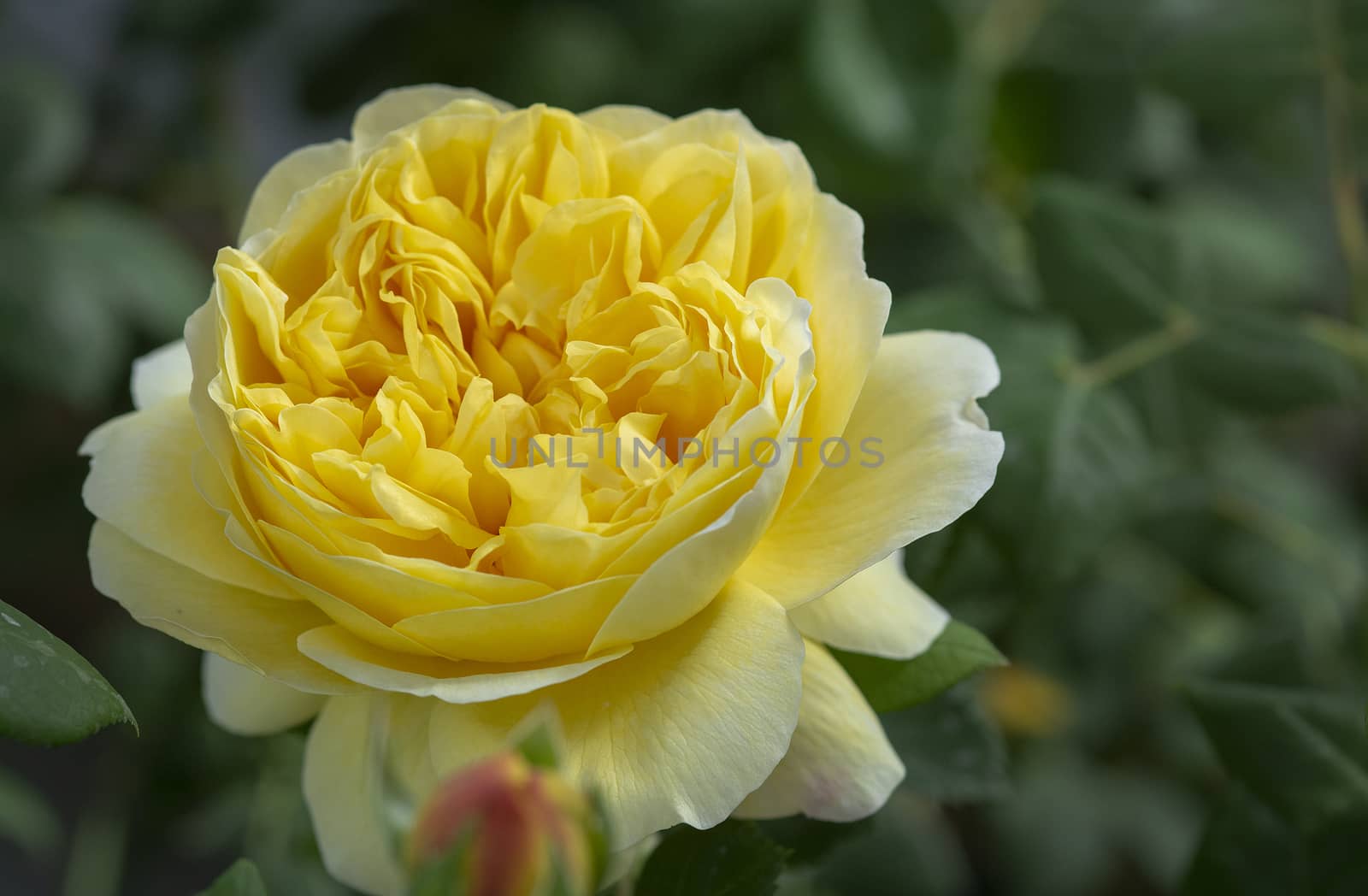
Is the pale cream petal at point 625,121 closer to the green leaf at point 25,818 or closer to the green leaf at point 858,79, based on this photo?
the green leaf at point 858,79

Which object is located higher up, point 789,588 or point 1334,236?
point 789,588

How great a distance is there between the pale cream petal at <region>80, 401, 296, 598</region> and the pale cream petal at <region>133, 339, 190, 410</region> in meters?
0.03

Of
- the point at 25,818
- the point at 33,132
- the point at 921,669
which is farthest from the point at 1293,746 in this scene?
the point at 33,132

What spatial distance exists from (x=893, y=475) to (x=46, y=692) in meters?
0.21

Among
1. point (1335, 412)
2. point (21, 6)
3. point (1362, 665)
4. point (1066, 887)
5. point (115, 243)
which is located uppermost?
point (21, 6)

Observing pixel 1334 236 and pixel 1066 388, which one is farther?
pixel 1334 236

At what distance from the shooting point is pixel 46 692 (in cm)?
27

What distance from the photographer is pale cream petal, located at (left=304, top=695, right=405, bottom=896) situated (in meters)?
0.30

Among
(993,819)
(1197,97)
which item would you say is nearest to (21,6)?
(1197,97)

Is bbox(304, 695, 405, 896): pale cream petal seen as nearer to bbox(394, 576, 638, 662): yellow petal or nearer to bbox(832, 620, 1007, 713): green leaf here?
bbox(394, 576, 638, 662): yellow petal

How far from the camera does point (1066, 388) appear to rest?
0.50 meters

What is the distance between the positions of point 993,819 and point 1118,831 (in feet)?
0.30

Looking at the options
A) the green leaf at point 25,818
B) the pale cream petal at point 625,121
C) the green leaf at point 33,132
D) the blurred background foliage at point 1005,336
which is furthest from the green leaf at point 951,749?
the green leaf at point 33,132

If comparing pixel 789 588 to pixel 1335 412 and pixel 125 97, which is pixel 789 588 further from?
pixel 1335 412
